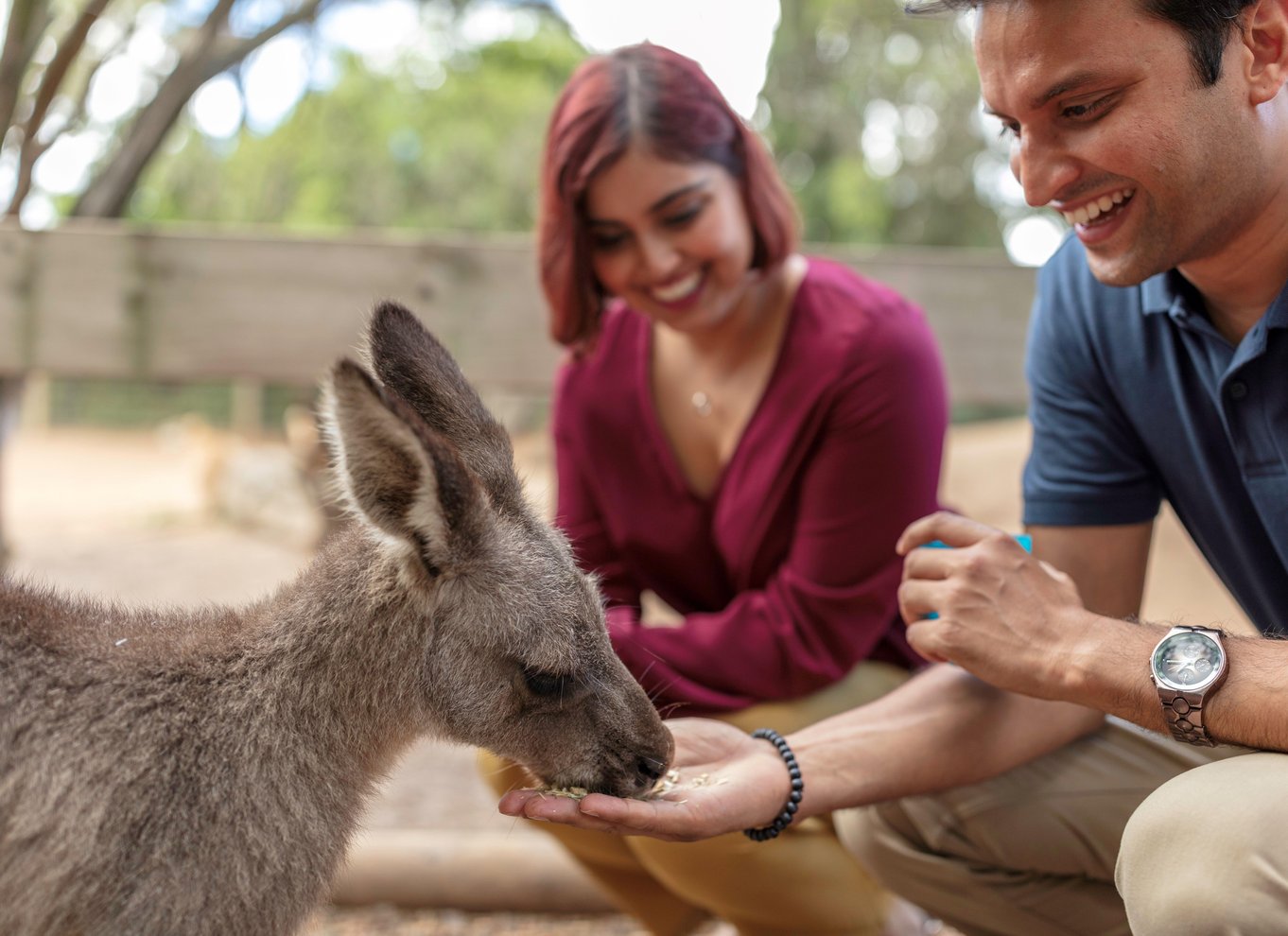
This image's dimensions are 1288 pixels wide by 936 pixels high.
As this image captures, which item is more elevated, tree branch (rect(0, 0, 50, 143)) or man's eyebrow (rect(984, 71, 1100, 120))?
man's eyebrow (rect(984, 71, 1100, 120))

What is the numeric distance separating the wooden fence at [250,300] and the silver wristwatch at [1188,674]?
2017 millimetres

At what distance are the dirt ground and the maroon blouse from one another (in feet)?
1.65

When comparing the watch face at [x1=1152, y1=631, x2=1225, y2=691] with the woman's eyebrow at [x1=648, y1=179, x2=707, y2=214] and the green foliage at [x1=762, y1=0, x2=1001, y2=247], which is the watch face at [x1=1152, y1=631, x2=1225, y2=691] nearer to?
the woman's eyebrow at [x1=648, y1=179, x2=707, y2=214]

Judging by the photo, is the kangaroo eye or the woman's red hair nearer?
the kangaroo eye

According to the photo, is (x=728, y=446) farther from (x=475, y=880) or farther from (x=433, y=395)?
(x=475, y=880)

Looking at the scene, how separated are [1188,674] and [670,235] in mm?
1757

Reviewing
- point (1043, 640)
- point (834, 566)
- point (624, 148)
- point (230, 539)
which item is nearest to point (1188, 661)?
point (1043, 640)

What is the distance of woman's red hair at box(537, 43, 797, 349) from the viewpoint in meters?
3.41

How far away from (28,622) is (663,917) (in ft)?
6.68

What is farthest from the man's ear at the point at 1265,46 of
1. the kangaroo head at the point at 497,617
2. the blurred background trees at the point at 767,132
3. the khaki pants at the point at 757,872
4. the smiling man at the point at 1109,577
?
the blurred background trees at the point at 767,132

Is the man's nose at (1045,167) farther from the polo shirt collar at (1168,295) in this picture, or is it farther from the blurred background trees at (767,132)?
the blurred background trees at (767,132)

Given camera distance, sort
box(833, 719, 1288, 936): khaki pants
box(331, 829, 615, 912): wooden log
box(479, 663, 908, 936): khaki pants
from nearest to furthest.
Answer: box(833, 719, 1288, 936): khaki pants → box(479, 663, 908, 936): khaki pants → box(331, 829, 615, 912): wooden log

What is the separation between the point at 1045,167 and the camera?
253 cm

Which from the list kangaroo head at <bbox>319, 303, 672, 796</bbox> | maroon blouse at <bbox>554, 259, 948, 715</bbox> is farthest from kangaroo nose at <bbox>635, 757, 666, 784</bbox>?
maroon blouse at <bbox>554, 259, 948, 715</bbox>
